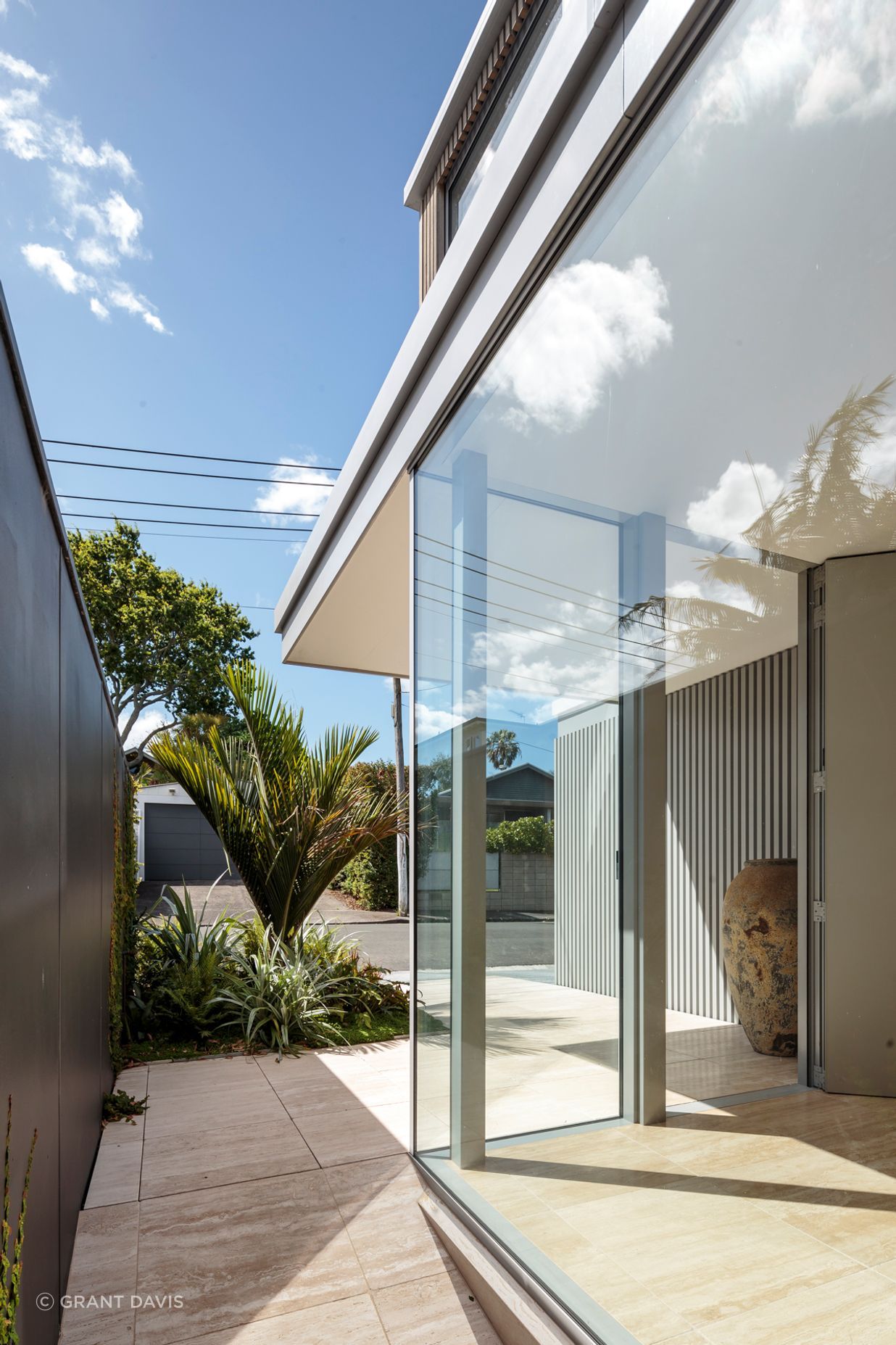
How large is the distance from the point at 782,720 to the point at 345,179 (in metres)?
12.5

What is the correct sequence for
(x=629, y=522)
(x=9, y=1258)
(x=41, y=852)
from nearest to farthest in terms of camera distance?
(x=9, y=1258) → (x=41, y=852) → (x=629, y=522)

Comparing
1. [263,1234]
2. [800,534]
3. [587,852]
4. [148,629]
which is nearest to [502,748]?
[587,852]

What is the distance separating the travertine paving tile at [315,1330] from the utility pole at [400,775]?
12.5 metres

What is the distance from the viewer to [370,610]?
6.27 meters

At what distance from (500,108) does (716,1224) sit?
3.98 m

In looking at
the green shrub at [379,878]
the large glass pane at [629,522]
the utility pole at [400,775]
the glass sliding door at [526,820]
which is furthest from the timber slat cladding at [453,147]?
the green shrub at [379,878]

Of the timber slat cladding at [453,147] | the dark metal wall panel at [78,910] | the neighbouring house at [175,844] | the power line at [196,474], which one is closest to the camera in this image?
the dark metal wall panel at [78,910]

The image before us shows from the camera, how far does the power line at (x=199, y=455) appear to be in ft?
73.8

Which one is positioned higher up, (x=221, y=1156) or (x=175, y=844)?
(x=221, y=1156)

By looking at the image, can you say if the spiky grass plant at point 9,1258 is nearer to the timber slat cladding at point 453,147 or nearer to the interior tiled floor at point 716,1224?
the interior tiled floor at point 716,1224

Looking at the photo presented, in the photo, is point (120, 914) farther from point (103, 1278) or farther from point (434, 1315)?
point (434, 1315)

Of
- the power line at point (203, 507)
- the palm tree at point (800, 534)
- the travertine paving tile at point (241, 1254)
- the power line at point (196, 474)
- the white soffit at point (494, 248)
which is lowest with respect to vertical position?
the travertine paving tile at point (241, 1254)

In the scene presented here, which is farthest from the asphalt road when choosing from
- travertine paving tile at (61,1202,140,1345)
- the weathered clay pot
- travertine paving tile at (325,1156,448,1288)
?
the weathered clay pot

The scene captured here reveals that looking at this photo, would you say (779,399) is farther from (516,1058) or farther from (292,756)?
(292,756)
